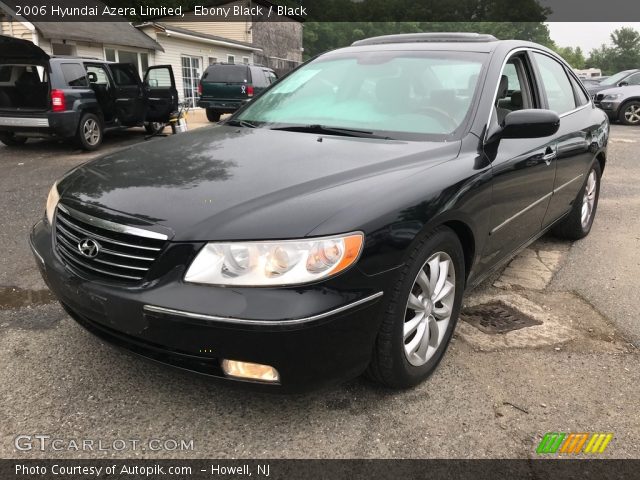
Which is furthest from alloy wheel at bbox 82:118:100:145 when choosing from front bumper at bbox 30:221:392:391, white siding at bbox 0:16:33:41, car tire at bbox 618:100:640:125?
car tire at bbox 618:100:640:125

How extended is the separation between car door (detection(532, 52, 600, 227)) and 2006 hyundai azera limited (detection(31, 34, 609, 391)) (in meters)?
0.30

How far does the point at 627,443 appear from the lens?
7.25 feet

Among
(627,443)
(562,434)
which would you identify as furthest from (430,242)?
(627,443)

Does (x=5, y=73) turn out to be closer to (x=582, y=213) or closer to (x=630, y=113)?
(x=582, y=213)

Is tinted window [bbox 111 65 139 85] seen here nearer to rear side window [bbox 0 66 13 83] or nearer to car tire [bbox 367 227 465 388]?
rear side window [bbox 0 66 13 83]

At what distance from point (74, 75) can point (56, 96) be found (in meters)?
0.73

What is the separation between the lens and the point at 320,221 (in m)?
1.94

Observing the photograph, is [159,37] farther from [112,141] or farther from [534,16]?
[534,16]

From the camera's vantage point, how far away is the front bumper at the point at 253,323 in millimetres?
1850

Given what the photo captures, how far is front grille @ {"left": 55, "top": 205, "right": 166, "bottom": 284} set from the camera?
200 cm

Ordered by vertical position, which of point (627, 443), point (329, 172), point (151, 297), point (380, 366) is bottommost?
point (627, 443)

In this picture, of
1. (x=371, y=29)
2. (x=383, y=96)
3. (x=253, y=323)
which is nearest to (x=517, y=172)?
(x=383, y=96)

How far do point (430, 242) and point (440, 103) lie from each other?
41.8 inches

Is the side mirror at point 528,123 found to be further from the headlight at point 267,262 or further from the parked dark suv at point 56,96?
the parked dark suv at point 56,96
